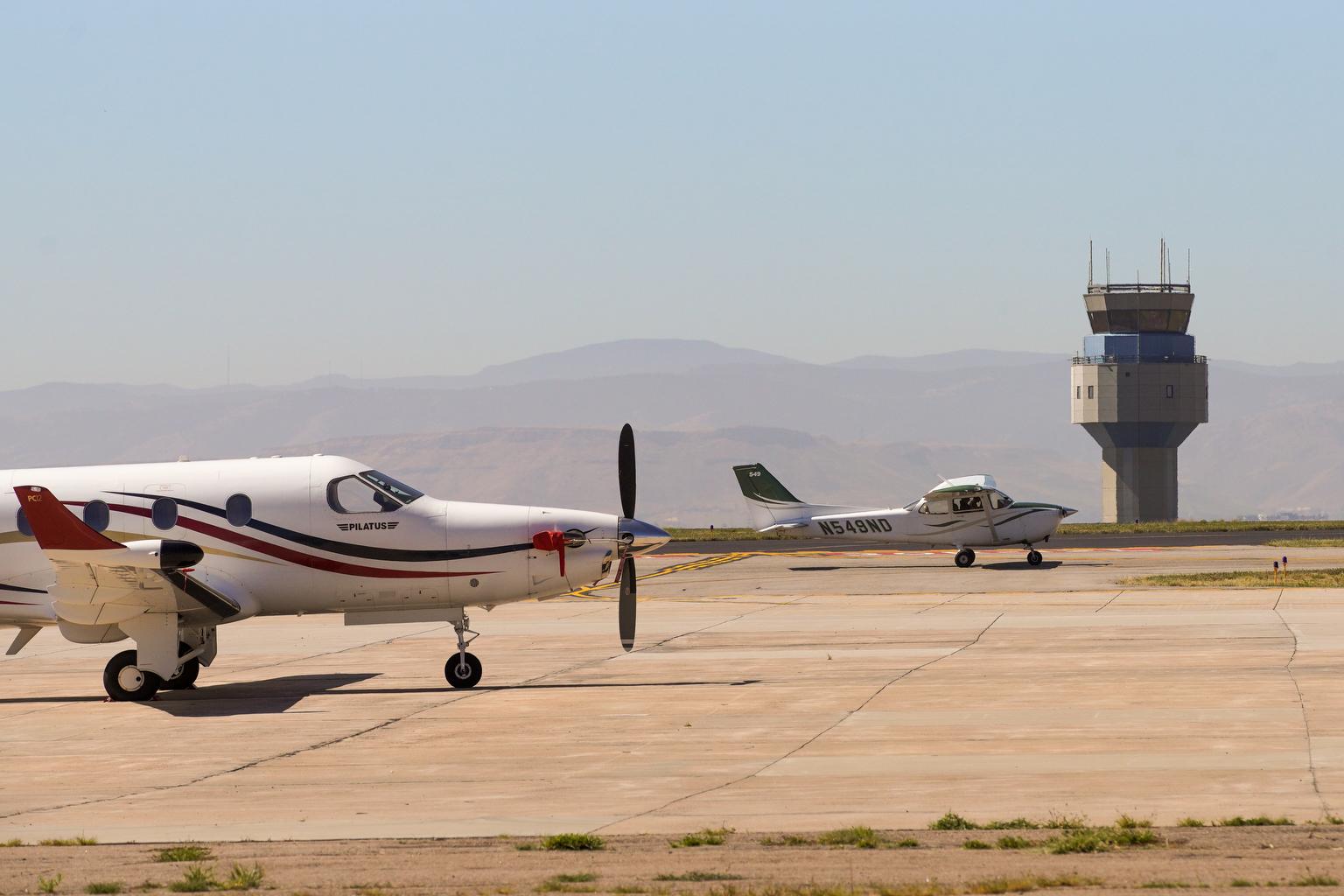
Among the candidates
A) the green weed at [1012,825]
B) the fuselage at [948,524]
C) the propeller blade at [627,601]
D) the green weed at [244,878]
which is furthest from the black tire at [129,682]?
the fuselage at [948,524]

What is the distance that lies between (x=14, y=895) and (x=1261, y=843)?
881 cm

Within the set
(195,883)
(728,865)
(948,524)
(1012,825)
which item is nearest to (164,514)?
(195,883)

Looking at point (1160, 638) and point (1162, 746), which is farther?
point (1160, 638)

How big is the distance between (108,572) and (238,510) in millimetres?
2140

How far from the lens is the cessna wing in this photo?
1945cm

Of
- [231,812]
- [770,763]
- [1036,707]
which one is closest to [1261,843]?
[770,763]

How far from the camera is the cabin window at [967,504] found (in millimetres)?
49469

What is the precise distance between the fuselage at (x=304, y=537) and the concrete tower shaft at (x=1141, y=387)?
4918 inches

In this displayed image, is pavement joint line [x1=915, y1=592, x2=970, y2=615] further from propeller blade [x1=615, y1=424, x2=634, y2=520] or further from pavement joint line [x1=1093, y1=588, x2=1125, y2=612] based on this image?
propeller blade [x1=615, y1=424, x2=634, y2=520]

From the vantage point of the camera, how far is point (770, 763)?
15055 millimetres

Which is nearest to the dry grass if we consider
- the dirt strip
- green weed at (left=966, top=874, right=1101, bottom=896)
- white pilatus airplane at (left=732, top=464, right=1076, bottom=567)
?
white pilatus airplane at (left=732, top=464, right=1076, bottom=567)

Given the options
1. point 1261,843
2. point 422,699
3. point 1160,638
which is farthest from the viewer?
point 1160,638

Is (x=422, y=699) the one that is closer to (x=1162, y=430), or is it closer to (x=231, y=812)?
(x=231, y=812)

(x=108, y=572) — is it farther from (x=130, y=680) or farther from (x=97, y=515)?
(x=130, y=680)
